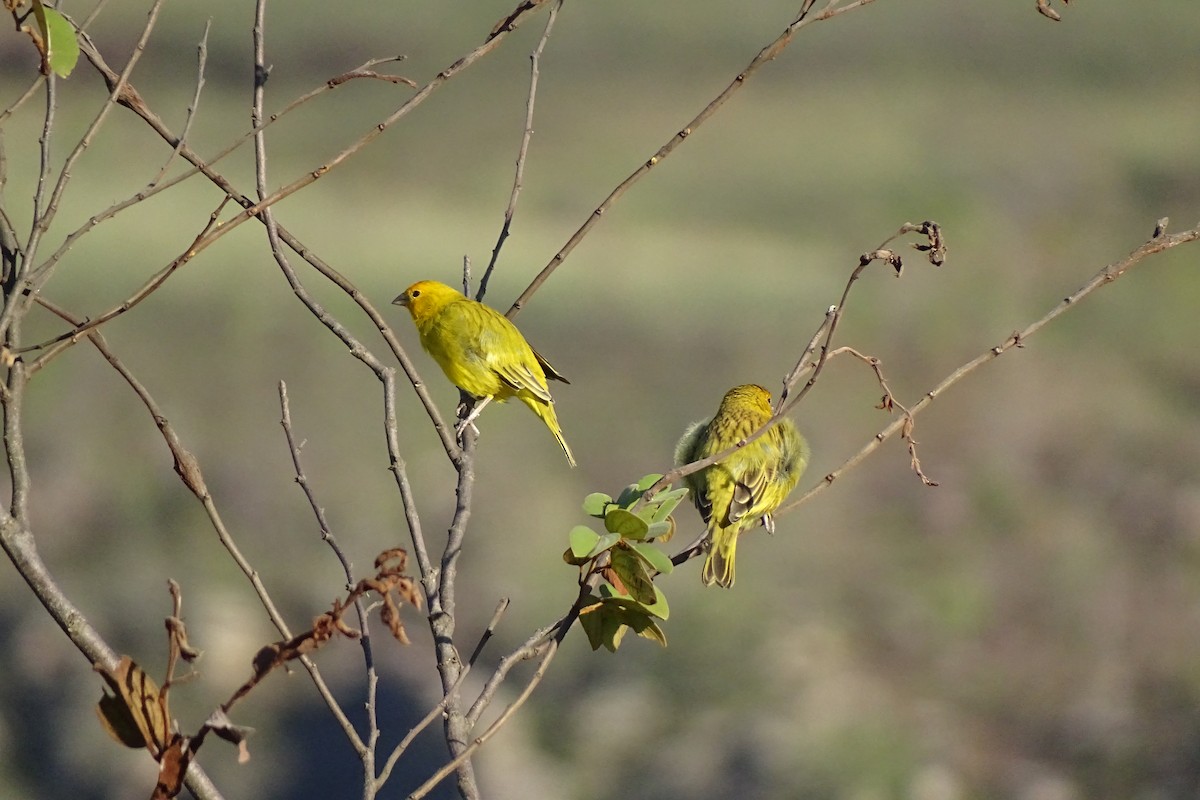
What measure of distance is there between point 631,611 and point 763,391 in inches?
84.8

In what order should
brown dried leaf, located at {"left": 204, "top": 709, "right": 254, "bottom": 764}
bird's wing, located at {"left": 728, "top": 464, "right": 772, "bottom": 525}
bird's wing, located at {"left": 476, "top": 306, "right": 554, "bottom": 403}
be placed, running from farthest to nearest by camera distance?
bird's wing, located at {"left": 476, "top": 306, "right": 554, "bottom": 403} < bird's wing, located at {"left": 728, "top": 464, "right": 772, "bottom": 525} < brown dried leaf, located at {"left": 204, "top": 709, "right": 254, "bottom": 764}

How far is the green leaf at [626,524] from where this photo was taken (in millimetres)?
1305

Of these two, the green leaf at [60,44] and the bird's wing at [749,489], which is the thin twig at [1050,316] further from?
the bird's wing at [749,489]

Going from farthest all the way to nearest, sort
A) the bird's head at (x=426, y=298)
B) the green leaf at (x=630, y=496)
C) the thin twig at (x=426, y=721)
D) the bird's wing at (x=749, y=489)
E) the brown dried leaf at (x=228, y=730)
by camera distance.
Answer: the bird's head at (x=426, y=298) < the bird's wing at (x=749, y=489) < the green leaf at (x=630, y=496) < the thin twig at (x=426, y=721) < the brown dried leaf at (x=228, y=730)

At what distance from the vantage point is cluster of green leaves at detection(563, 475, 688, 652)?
4.29 feet

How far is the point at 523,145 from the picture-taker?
1953mm

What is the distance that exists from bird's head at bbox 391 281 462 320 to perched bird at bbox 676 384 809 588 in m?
1.19

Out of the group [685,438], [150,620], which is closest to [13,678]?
[150,620]

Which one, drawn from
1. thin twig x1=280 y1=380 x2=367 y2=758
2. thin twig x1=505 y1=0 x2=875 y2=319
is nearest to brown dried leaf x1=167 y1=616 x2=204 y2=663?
thin twig x1=280 y1=380 x2=367 y2=758

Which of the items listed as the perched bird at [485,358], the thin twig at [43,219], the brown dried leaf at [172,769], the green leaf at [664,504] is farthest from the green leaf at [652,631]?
the perched bird at [485,358]

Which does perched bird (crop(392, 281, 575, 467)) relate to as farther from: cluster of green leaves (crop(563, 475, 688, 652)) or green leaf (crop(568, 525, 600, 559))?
green leaf (crop(568, 525, 600, 559))

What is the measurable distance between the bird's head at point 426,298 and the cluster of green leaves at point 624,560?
8.84ft

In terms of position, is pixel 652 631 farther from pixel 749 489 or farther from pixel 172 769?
pixel 749 489

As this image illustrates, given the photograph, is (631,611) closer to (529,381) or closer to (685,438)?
(685,438)
